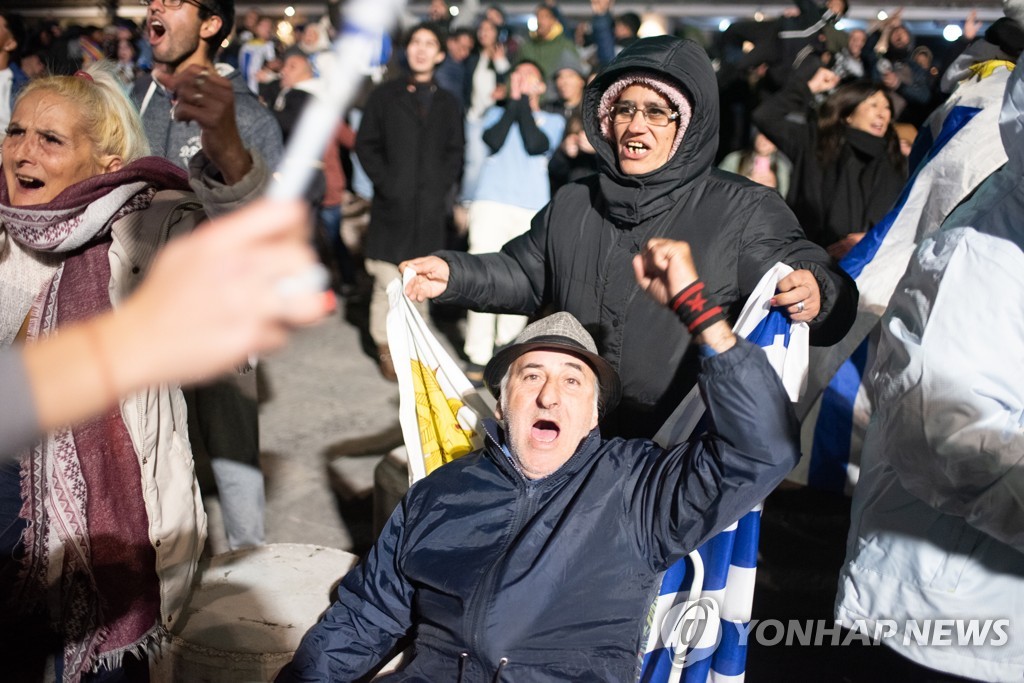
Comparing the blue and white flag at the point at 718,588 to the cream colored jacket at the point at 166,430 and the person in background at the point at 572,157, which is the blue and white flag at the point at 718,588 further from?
the person in background at the point at 572,157

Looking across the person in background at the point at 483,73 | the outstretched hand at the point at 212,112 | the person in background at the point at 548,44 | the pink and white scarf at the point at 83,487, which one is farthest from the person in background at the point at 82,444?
the person in background at the point at 483,73

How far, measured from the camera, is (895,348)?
2191mm

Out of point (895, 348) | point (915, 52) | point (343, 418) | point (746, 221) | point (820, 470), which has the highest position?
point (915, 52)

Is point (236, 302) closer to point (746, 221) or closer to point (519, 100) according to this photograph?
point (746, 221)

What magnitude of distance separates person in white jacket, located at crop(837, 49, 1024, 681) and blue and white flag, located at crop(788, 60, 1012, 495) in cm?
130

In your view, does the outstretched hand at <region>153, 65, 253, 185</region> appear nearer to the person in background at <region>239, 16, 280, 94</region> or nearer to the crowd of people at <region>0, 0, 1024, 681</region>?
the crowd of people at <region>0, 0, 1024, 681</region>

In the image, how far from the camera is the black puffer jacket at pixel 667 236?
2744 mm

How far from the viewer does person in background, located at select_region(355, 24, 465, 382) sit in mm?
Result: 6734

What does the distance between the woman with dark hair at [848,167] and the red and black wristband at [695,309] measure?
11.1 ft

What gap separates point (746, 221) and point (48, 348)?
2.19 meters

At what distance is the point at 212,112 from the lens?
7.05ft

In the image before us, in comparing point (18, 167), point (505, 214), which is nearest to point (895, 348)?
point (18, 167)

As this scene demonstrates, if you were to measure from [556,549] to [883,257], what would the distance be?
2.28m

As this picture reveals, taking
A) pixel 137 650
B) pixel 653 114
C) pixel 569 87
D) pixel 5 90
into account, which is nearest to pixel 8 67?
pixel 5 90
